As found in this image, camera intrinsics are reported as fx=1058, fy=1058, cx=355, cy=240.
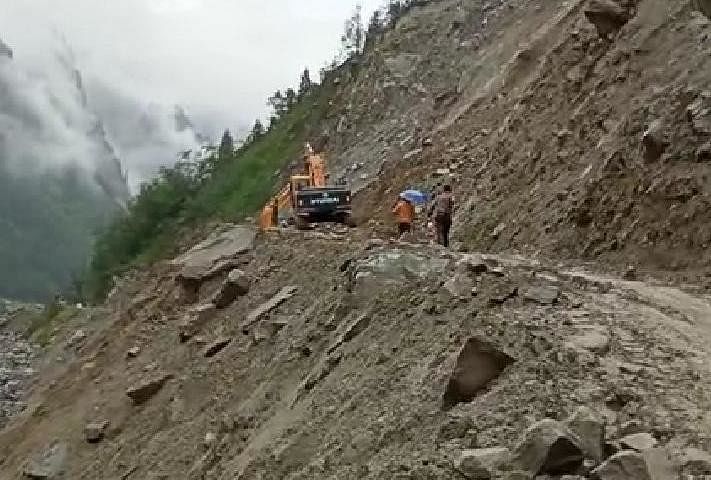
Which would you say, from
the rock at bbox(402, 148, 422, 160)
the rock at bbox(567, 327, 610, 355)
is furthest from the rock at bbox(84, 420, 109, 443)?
the rock at bbox(402, 148, 422, 160)

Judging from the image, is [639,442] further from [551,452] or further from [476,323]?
[476,323]

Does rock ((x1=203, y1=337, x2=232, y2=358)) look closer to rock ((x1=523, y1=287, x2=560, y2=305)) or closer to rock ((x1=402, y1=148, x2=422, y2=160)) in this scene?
rock ((x1=523, y1=287, x2=560, y2=305))

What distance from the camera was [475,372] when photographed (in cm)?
654

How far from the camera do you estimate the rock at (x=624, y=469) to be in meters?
5.04

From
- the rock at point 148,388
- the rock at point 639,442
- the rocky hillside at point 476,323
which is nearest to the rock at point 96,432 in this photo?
the rocky hillside at point 476,323

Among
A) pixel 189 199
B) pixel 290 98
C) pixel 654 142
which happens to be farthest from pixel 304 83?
pixel 654 142

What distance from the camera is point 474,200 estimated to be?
16.2m

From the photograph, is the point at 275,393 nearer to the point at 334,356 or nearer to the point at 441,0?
the point at 334,356

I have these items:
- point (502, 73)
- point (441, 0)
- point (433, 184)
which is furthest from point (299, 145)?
point (433, 184)

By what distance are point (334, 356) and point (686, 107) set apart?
531 centimetres

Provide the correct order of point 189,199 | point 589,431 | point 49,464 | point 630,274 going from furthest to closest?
point 189,199, point 49,464, point 630,274, point 589,431

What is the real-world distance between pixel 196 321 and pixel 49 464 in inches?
105

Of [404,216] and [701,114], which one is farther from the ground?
[701,114]

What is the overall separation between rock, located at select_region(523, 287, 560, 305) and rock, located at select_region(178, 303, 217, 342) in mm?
7486
